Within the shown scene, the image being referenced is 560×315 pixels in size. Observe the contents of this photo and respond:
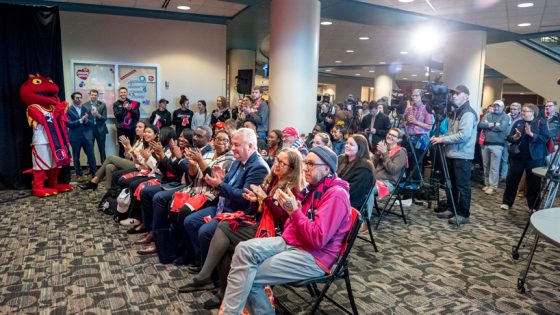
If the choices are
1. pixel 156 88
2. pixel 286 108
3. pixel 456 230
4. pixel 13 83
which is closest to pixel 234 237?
pixel 456 230

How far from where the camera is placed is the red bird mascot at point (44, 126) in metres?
5.40

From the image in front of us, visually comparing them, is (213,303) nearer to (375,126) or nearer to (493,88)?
(375,126)

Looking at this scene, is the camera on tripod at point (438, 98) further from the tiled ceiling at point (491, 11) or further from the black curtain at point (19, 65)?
the black curtain at point (19, 65)

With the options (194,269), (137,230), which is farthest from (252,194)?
(137,230)

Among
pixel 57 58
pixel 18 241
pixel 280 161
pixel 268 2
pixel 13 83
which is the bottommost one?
pixel 18 241

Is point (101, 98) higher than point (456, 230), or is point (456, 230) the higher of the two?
point (101, 98)

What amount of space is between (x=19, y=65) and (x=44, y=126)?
3.27ft

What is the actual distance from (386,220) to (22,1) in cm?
699

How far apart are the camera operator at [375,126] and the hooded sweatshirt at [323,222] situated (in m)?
4.58

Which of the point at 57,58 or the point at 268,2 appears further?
the point at 268,2

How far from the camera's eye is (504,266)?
349cm

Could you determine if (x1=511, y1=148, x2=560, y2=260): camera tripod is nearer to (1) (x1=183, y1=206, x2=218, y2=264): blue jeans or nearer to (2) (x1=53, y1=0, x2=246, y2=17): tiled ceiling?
(1) (x1=183, y1=206, x2=218, y2=264): blue jeans

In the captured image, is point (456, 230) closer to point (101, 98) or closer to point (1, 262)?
point (1, 262)

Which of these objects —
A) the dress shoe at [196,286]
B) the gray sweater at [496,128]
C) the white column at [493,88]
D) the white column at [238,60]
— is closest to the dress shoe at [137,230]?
the dress shoe at [196,286]
